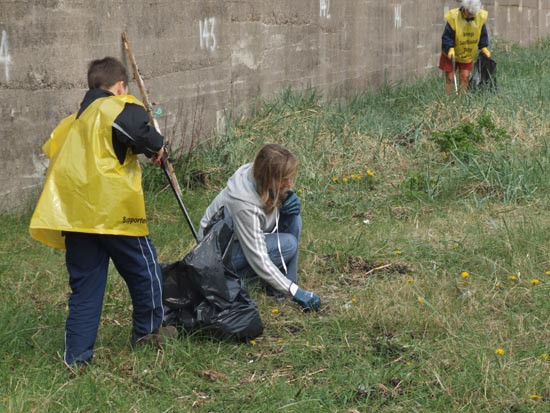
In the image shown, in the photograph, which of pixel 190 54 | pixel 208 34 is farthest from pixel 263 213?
pixel 208 34

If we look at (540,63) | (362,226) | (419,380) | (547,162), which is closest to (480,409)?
(419,380)

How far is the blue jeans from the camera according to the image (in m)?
5.02

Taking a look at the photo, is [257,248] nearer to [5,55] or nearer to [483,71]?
[5,55]

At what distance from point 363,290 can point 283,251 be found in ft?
1.67

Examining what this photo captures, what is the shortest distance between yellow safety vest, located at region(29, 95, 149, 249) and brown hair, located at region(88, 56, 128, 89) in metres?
0.19

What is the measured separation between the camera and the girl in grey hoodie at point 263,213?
4.66 m

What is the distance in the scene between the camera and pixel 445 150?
26.1ft

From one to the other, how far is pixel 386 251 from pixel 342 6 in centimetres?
555

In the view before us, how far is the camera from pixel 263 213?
4.79 meters

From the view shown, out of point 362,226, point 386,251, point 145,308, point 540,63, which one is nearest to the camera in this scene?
point 145,308

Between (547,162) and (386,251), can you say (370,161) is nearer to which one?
(547,162)

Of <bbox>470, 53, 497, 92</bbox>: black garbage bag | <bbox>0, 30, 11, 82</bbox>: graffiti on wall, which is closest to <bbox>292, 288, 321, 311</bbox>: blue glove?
<bbox>0, 30, 11, 82</bbox>: graffiti on wall

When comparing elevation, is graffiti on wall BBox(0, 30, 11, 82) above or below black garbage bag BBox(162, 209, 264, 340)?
above

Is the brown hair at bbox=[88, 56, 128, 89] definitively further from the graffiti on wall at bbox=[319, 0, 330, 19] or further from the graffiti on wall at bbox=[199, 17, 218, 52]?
the graffiti on wall at bbox=[319, 0, 330, 19]
